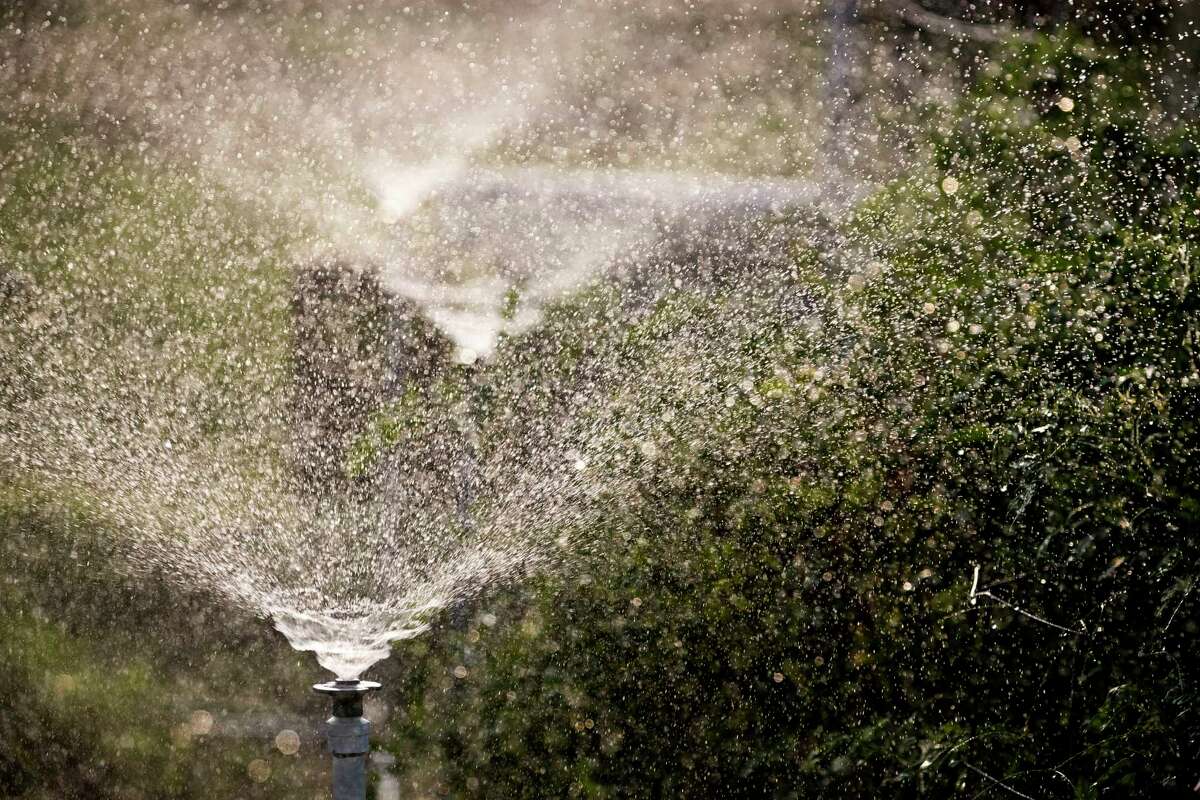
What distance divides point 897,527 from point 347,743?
2071 mm

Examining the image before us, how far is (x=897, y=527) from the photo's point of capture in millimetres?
3598

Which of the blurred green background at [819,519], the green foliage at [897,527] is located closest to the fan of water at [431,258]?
the blurred green background at [819,519]

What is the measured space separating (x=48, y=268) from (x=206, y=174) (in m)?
0.99

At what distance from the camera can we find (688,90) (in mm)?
6133

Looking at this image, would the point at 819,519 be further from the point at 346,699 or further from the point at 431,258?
the point at 431,258

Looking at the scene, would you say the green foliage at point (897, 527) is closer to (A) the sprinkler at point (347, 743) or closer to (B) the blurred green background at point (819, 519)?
(B) the blurred green background at point (819, 519)

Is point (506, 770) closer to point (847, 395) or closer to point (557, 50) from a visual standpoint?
point (847, 395)

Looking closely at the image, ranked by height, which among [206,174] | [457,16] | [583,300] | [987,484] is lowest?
[987,484]

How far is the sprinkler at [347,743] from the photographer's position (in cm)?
219

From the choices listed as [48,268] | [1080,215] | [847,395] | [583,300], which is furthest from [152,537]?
[1080,215]

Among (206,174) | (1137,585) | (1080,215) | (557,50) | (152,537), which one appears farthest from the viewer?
(557,50)

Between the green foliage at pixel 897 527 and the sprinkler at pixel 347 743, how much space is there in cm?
144

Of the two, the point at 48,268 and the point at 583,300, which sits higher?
the point at 48,268

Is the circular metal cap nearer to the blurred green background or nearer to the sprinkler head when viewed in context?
the sprinkler head
